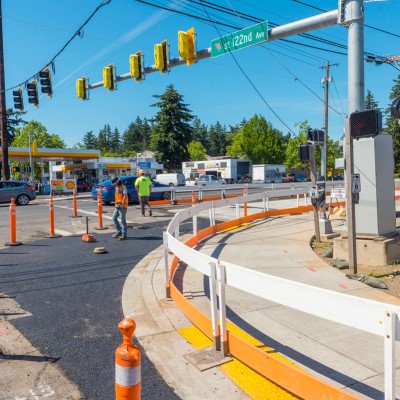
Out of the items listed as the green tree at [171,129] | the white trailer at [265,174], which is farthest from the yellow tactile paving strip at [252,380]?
the green tree at [171,129]

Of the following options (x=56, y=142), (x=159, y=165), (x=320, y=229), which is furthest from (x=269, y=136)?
(x=320, y=229)

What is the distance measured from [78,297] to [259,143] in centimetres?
7579

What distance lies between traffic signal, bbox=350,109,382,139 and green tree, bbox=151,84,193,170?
60.8 m

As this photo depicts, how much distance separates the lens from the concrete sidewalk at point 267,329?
380 centimetres

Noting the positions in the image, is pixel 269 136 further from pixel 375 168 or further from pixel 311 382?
pixel 311 382

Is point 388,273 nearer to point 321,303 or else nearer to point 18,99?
point 321,303

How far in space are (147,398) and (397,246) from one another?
6336 millimetres

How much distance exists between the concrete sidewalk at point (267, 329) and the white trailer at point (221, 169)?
5030cm

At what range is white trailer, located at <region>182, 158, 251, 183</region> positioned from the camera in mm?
60344

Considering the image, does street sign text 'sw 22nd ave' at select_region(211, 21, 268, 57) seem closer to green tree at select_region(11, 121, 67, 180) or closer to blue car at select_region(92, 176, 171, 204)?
blue car at select_region(92, 176, 171, 204)

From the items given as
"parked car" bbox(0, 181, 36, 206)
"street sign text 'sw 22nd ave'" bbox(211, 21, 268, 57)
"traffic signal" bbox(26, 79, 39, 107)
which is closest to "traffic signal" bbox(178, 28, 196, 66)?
"street sign text 'sw 22nd ave'" bbox(211, 21, 268, 57)

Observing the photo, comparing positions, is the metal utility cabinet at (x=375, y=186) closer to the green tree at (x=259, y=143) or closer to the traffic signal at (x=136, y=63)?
the traffic signal at (x=136, y=63)

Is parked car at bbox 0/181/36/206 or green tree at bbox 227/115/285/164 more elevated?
green tree at bbox 227/115/285/164

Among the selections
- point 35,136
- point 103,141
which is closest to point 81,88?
point 35,136
